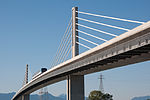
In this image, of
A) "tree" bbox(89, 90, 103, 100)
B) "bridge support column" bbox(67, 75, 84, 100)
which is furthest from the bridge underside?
"tree" bbox(89, 90, 103, 100)

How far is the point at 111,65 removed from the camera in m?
28.6

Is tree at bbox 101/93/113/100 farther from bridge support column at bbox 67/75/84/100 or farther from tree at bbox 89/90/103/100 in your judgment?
bridge support column at bbox 67/75/84/100

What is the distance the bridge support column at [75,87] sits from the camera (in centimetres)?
3544

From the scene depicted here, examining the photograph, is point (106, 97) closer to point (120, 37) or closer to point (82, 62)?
point (82, 62)

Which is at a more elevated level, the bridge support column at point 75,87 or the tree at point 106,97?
the tree at point 106,97

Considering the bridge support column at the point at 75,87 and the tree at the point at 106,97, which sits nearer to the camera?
the bridge support column at the point at 75,87

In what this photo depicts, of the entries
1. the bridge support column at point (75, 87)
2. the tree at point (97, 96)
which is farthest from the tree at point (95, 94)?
the bridge support column at point (75, 87)

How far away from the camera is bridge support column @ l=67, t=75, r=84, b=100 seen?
3544 cm

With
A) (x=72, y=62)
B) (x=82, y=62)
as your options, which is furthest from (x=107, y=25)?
(x=72, y=62)

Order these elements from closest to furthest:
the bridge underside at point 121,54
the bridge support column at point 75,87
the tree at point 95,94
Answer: the bridge underside at point 121,54 < the bridge support column at point 75,87 < the tree at point 95,94

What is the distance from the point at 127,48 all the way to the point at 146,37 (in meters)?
2.35

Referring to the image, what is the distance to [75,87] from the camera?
3559cm

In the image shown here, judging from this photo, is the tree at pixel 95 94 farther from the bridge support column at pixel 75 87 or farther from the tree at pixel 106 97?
the bridge support column at pixel 75 87

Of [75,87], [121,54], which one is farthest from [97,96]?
[121,54]
